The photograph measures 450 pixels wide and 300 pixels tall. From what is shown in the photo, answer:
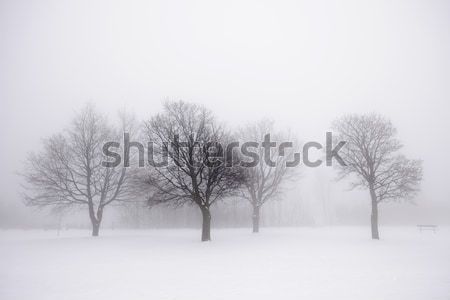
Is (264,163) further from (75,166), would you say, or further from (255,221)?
(75,166)

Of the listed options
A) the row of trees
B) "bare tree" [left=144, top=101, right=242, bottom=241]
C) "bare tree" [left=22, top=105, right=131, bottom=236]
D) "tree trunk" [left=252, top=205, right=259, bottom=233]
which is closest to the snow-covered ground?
"bare tree" [left=144, top=101, right=242, bottom=241]

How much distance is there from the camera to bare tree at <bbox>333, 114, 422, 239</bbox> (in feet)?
A: 88.9

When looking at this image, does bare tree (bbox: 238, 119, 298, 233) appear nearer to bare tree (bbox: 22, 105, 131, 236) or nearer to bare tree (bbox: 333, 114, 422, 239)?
bare tree (bbox: 333, 114, 422, 239)

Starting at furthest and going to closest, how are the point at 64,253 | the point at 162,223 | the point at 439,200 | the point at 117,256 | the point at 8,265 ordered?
the point at 439,200 < the point at 162,223 < the point at 64,253 < the point at 117,256 < the point at 8,265

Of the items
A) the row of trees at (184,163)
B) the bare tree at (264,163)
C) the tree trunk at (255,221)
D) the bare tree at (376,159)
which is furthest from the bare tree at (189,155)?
the bare tree at (376,159)

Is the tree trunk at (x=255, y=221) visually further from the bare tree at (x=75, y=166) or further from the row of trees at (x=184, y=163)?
the bare tree at (x=75, y=166)

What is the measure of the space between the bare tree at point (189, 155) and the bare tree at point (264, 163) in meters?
9.12

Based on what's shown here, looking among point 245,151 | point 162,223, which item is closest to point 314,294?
point 245,151

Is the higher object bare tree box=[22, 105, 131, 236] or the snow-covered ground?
bare tree box=[22, 105, 131, 236]

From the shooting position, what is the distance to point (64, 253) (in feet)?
64.6

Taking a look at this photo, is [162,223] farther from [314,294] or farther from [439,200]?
[439,200]

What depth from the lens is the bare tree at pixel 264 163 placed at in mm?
35531

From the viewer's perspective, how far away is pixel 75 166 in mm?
31312

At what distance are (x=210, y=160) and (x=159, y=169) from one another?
5.56m
